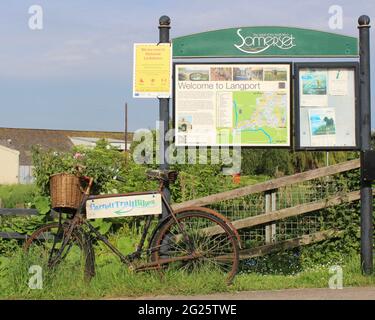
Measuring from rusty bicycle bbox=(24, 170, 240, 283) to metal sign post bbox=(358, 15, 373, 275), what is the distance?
1786 mm

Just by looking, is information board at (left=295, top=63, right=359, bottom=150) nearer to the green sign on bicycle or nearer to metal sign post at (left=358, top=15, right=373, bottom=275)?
metal sign post at (left=358, top=15, right=373, bottom=275)

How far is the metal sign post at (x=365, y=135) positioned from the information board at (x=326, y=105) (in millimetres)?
106

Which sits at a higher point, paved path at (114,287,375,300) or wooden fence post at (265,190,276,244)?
wooden fence post at (265,190,276,244)

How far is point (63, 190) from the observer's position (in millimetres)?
7453

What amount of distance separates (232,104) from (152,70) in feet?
3.58

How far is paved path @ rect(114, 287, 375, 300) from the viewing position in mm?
7086

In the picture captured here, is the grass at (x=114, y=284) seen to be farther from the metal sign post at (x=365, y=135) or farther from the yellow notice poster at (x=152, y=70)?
the yellow notice poster at (x=152, y=70)

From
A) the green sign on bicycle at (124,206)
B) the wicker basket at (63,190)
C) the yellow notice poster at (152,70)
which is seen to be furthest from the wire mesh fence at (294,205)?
the wicker basket at (63,190)

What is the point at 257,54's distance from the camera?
838 cm

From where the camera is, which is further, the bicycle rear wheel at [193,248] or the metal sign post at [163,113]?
the metal sign post at [163,113]

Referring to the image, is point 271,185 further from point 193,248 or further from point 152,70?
point 152,70

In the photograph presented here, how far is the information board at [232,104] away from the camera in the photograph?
329 inches

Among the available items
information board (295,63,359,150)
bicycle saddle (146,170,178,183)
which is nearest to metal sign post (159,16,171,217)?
bicycle saddle (146,170,178,183)

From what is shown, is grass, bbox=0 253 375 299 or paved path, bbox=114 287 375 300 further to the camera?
grass, bbox=0 253 375 299
